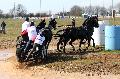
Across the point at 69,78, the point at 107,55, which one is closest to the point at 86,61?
the point at 107,55

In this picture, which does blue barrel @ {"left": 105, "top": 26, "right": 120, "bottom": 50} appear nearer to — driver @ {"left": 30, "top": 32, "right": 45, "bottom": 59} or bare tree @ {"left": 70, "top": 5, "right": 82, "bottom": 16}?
driver @ {"left": 30, "top": 32, "right": 45, "bottom": 59}

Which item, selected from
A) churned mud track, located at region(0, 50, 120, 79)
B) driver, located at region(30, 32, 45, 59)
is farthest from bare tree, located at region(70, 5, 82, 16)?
driver, located at region(30, 32, 45, 59)

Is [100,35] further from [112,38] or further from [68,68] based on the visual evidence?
[68,68]

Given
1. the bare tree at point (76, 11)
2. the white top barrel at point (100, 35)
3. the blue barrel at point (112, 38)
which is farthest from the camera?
the bare tree at point (76, 11)

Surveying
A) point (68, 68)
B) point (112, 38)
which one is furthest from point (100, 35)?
point (68, 68)

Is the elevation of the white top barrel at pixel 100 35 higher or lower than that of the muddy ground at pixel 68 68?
higher

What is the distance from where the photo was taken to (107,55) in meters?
21.8

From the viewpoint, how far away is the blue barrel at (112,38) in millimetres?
23750

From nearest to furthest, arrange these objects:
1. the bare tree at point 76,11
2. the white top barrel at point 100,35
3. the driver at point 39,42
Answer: the driver at point 39,42 < the white top barrel at point 100,35 < the bare tree at point 76,11

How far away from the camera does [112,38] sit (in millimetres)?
24062

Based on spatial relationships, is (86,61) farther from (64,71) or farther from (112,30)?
(112,30)

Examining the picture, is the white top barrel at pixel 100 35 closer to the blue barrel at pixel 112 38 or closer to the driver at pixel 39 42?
the blue barrel at pixel 112 38

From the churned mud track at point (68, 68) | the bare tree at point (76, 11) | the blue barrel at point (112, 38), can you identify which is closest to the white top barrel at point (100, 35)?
the blue barrel at point (112, 38)

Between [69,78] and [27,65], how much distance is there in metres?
4.10
